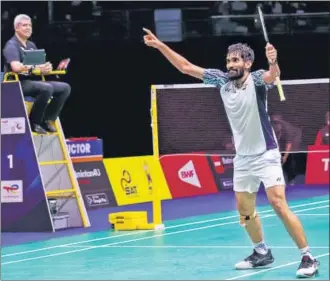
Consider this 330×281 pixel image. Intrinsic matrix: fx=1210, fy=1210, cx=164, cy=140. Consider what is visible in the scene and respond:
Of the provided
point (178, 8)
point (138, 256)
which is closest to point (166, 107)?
point (138, 256)

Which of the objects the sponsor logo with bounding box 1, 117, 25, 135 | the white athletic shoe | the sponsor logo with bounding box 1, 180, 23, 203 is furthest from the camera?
the sponsor logo with bounding box 1, 180, 23, 203

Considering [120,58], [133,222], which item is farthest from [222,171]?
[133,222]

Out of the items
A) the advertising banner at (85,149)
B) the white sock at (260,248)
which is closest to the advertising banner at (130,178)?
Result: the advertising banner at (85,149)

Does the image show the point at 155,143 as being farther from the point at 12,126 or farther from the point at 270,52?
the point at 270,52

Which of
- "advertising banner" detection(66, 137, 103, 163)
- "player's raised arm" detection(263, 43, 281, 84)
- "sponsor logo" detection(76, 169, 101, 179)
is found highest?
"player's raised arm" detection(263, 43, 281, 84)

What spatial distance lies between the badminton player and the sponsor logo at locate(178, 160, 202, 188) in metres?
11.0

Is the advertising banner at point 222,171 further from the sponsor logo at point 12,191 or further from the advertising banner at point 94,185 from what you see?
the sponsor logo at point 12,191

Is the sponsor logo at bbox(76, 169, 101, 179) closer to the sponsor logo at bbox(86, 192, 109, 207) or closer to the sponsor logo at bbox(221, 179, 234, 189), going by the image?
the sponsor logo at bbox(86, 192, 109, 207)

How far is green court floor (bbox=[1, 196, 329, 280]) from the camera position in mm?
12180

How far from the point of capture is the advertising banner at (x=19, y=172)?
55.5 feet

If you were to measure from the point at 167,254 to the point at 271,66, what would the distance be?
3467 mm

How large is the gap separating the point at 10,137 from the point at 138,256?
401 cm

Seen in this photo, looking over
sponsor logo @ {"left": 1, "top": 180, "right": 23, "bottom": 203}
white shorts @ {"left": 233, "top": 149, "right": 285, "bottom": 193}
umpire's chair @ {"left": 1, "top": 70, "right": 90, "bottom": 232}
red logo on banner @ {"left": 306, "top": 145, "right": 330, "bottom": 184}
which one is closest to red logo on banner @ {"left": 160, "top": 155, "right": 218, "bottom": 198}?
red logo on banner @ {"left": 306, "top": 145, "right": 330, "bottom": 184}

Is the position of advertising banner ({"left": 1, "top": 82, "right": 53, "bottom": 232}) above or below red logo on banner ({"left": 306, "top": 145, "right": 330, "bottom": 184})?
above
